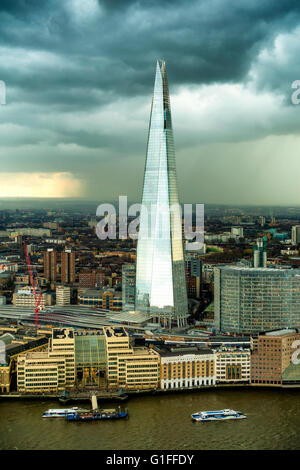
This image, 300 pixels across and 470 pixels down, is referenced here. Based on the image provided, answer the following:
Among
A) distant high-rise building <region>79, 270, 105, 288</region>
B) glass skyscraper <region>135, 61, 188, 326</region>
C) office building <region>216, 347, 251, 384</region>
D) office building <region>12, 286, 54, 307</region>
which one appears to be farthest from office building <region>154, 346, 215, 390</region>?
distant high-rise building <region>79, 270, 105, 288</region>

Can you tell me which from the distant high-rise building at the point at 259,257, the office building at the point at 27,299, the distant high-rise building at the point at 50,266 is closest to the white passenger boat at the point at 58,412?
the office building at the point at 27,299

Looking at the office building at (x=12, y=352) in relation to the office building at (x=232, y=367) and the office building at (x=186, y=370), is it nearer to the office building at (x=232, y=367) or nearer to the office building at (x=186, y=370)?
the office building at (x=186, y=370)

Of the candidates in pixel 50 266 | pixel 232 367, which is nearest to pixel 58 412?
pixel 232 367

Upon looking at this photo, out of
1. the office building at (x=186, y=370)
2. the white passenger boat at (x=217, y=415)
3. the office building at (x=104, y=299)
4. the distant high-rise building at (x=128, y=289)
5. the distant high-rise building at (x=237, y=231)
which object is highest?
the distant high-rise building at (x=237, y=231)

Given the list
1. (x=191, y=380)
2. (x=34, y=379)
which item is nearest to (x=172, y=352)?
(x=191, y=380)

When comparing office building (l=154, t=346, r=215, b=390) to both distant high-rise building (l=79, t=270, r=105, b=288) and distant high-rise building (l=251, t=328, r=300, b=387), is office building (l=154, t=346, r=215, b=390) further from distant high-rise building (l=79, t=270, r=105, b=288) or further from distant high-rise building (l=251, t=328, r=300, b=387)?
distant high-rise building (l=79, t=270, r=105, b=288)

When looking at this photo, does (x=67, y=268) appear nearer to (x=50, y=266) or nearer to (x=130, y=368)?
(x=50, y=266)
